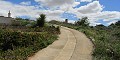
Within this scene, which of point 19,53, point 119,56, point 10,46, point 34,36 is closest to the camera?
point 119,56

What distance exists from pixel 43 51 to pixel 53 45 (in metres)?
2.52

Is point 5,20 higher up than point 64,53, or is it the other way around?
point 5,20

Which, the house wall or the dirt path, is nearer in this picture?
the dirt path

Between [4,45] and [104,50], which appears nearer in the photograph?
[104,50]

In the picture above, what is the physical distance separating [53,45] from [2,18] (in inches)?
911

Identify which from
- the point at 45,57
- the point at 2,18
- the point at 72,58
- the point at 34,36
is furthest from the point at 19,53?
the point at 2,18

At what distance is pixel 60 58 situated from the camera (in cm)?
1525

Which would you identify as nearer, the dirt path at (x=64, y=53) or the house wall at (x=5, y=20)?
the dirt path at (x=64, y=53)

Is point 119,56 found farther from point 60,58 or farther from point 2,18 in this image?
point 2,18

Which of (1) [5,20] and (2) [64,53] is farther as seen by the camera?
(1) [5,20]

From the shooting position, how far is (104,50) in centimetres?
1698

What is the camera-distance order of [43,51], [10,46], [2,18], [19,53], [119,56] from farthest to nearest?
1. [2,18]
2. [10,46]
3. [43,51]
4. [19,53]
5. [119,56]

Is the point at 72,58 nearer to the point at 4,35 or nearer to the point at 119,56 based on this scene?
the point at 119,56

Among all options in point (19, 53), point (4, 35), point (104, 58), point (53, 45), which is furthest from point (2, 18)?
point (104, 58)
